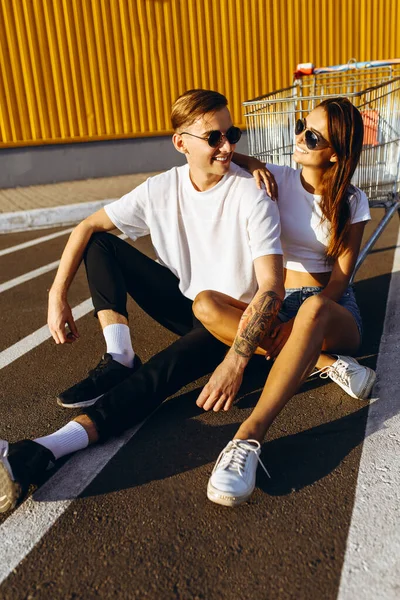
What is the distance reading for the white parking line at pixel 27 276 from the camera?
5.15 m

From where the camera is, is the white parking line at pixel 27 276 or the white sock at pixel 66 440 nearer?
the white sock at pixel 66 440

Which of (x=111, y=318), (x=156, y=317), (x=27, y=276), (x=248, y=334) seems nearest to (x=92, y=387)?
(x=111, y=318)

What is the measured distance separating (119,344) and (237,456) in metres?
1.03

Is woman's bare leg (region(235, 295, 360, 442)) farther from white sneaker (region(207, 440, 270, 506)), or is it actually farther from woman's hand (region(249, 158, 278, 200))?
woman's hand (region(249, 158, 278, 200))

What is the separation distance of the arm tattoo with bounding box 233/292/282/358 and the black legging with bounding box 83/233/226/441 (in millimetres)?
329

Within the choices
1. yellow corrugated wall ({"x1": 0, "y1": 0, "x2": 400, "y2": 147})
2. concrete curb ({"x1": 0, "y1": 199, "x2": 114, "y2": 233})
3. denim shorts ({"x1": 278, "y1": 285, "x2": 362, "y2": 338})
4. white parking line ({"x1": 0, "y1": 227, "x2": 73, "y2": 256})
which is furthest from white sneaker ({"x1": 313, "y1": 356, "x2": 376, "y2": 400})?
yellow corrugated wall ({"x1": 0, "y1": 0, "x2": 400, "y2": 147})

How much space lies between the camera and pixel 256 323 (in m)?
2.61

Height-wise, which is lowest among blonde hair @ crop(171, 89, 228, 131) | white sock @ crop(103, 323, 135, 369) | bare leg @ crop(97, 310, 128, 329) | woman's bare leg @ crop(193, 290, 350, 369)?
white sock @ crop(103, 323, 135, 369)

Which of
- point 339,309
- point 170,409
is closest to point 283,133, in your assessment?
point 339,309

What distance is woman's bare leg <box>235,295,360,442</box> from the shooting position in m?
2.38

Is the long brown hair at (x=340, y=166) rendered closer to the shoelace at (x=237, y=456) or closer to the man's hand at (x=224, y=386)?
the man's hand at (x=224, y=386)

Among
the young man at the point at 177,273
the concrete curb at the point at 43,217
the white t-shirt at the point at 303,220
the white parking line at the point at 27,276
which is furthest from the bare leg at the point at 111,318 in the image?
the concrete curb at the point at 43,217

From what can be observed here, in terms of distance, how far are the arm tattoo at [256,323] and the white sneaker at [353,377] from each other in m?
0.48

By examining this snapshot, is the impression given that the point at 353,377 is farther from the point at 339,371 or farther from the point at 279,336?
the point at 279,336
